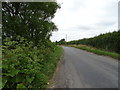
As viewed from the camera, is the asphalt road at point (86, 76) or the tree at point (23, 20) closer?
the asphalt road at point (86, 76)

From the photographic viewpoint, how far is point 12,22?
538 cm

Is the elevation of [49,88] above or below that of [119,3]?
below

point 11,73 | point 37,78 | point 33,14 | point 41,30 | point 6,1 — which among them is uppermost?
point 6,1

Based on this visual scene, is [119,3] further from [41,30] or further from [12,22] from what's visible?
[12,22]

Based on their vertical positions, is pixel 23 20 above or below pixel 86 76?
above

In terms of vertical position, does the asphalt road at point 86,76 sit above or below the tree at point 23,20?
below

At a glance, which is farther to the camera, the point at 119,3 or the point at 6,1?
the point at 119,3

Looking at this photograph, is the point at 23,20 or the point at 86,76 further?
the point at 23,20

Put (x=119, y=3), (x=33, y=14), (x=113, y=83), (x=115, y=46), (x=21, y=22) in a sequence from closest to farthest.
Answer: (x=113, y=83) → (x=21, y=22) → (x=33, y=14) → (x=119, y=3) → (x=115, y=46)


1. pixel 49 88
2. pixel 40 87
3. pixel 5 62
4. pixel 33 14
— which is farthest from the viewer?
pixel 33 14

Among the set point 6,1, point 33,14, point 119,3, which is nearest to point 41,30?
point 33,14

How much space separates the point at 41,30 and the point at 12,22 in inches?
84.1

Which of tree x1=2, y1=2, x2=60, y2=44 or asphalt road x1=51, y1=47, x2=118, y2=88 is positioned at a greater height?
tree x1=2, y1=2, x2=60, y2=44

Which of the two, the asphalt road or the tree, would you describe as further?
the tree
